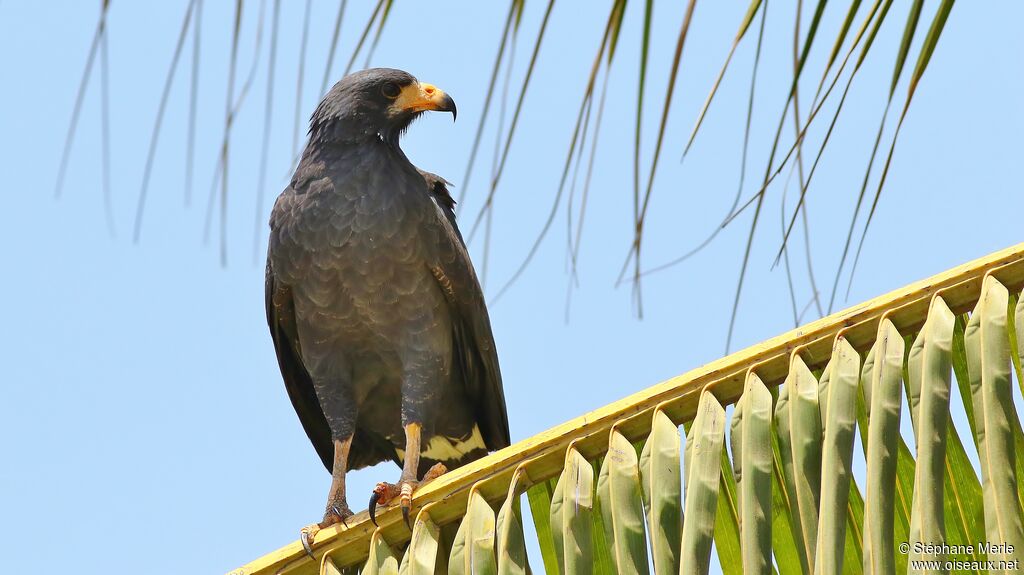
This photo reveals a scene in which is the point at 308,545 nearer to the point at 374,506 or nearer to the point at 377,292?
the point at 374,506

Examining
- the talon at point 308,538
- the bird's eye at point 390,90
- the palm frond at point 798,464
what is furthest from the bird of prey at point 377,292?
the palm frond at point 798,464

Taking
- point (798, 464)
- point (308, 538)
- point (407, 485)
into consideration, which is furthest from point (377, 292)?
point (798, 464)

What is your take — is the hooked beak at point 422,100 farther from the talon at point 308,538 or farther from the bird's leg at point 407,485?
the talon at point 308,538

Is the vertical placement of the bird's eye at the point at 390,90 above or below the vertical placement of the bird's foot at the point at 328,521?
above

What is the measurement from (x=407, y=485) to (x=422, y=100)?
114 inches

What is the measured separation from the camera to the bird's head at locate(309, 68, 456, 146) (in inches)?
247

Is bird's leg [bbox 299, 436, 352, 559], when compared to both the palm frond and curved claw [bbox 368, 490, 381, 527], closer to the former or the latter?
curved claw [bbox 368, 490, 381, 527]

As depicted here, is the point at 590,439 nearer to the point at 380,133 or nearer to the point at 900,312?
the point at 900,312

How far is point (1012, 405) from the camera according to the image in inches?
98.1

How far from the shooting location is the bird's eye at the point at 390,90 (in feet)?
21.2

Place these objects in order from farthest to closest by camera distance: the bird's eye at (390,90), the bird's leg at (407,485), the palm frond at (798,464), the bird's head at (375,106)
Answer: the bird's eye at (390,90) < the bird's head at (375,106) < the bird's leg at (407,485) < the palm frond at (798,464)

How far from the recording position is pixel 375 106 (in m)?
6.40

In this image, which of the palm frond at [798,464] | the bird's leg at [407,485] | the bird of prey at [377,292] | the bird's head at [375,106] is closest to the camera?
the palm frond at [798,464]

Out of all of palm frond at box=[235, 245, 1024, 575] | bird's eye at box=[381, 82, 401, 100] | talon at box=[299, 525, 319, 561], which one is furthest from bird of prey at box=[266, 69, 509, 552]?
palm frond at box=[235, 245, 1024, 575]
